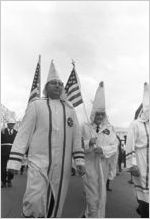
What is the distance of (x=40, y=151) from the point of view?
4.68m

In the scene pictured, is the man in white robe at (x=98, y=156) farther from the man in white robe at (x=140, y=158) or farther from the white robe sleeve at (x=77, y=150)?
the white robe sleeve at (x=77, y=150)

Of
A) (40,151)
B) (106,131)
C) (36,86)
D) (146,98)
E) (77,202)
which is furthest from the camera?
(36,86)

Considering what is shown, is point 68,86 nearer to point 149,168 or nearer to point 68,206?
point 68,206

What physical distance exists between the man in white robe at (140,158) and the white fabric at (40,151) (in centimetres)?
118

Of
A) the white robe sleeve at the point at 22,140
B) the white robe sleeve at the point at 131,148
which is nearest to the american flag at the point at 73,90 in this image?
the white robe sleeve at the point at 131,148

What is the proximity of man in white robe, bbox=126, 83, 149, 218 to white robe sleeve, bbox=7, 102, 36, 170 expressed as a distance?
172 centimetres

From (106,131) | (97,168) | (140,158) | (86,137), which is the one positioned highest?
(106,131)

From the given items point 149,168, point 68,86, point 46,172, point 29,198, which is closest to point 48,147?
point 46,172

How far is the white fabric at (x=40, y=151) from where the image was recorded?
14.8 feet

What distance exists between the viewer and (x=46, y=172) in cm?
463

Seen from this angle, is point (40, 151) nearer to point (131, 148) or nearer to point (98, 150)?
point (131, 148)

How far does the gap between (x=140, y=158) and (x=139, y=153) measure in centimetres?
8

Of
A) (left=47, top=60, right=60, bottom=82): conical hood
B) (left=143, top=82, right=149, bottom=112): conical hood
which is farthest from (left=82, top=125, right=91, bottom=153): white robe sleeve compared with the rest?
(left=47, top=60, right=60, bottom=82): conical hood

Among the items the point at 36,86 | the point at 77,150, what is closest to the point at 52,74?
the point at 77,150
